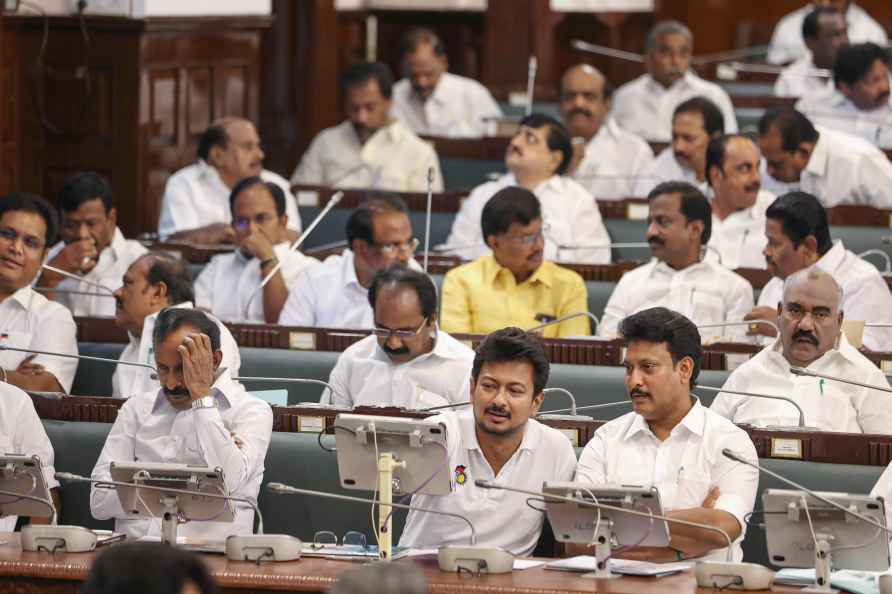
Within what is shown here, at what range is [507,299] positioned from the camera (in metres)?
5.90

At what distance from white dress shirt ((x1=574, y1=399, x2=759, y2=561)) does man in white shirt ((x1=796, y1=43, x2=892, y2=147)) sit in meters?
4.57

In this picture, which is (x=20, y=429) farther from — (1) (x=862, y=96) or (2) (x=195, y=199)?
(1) (x=862, y=96)

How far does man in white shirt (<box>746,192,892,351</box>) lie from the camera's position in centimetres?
558

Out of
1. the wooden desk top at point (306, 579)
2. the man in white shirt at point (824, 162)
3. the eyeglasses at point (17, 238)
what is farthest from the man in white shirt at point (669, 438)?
the man in white shirt at point (824, 162)

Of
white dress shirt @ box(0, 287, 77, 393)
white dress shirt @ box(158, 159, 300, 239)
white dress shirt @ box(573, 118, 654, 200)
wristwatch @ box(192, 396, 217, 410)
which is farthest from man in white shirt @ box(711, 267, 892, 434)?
white dress shirt @ box(573, 118, 654, 200)

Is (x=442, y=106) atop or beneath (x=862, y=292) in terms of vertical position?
atop

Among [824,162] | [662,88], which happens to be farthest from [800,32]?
[824,162]

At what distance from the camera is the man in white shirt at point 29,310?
17.6ft

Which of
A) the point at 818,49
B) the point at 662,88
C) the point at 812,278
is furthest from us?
the point at 818,49

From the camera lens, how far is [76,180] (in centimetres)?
639

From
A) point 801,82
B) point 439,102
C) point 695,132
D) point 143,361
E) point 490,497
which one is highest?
point 801,82

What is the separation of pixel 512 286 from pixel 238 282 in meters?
1.07

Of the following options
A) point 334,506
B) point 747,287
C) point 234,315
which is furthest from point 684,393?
point 234,315

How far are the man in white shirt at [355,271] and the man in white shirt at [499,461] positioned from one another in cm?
172
